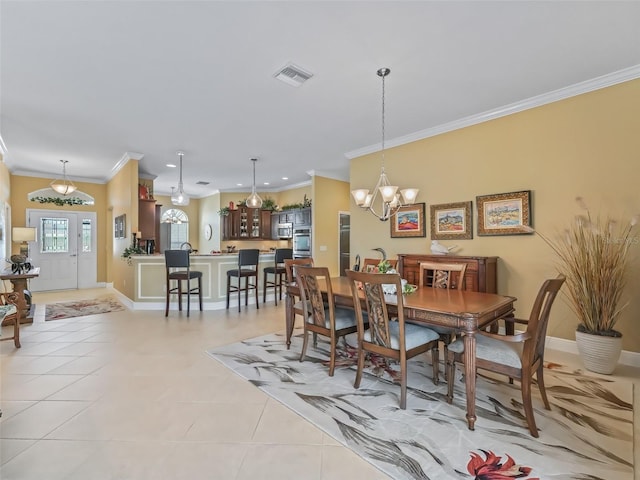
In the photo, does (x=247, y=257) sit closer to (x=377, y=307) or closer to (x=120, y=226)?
(x=120, y=226)

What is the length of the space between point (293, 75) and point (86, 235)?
781 cm

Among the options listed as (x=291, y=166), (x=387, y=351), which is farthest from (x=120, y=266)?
(x=387, y=351)

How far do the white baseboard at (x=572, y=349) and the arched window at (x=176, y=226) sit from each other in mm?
10344

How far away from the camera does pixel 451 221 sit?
4328 mm

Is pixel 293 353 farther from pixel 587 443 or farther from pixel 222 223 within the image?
pixel 222 223

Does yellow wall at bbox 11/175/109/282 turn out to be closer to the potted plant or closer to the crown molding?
the crown molding

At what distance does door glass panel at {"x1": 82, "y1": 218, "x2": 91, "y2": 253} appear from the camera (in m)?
7.85

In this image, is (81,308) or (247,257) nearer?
(247,257)

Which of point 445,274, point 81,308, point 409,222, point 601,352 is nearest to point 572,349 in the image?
point 601,352

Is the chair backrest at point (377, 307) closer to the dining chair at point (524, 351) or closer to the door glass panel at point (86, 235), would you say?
the dining chair at point (524, 351)

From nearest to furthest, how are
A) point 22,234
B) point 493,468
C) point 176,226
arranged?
point 493,468
point 22,234
point 176,226

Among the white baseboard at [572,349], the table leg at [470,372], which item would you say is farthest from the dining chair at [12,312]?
the white baseboard at [572,349]

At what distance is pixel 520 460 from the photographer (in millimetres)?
1726

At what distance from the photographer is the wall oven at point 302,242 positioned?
7.75 meters
